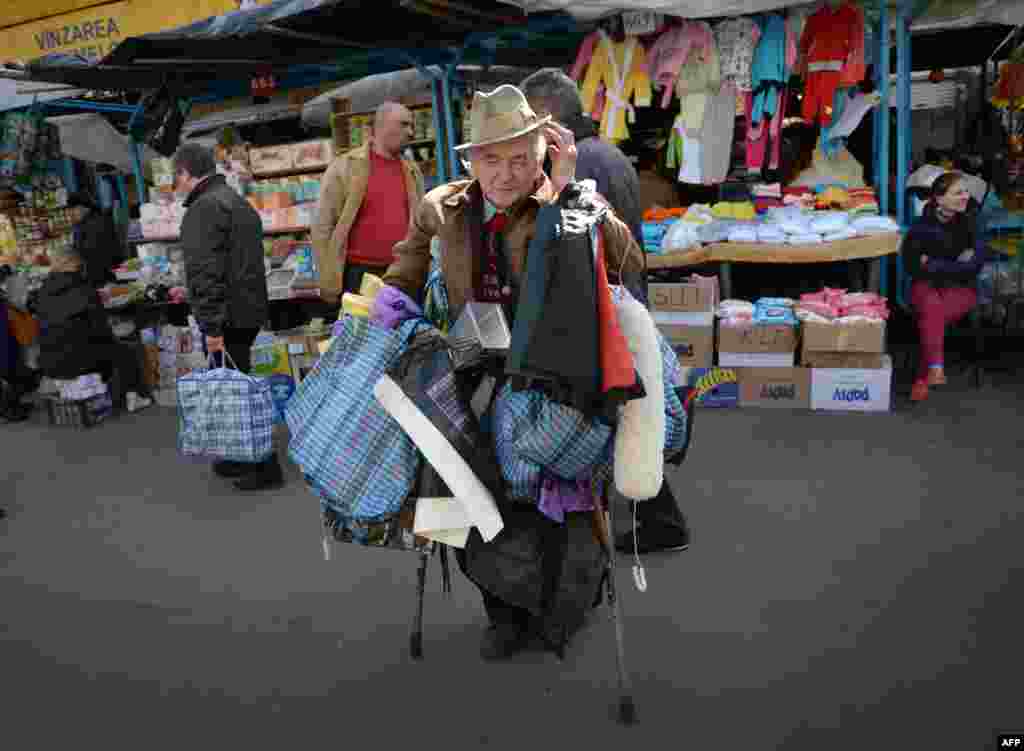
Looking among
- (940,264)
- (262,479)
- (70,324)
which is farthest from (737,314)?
(70,324)

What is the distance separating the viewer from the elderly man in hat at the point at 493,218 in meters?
2.24

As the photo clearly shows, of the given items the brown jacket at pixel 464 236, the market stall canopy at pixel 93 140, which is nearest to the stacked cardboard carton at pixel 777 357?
the brown jacket at pixel 464 236

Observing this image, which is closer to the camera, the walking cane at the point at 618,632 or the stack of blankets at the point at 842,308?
the walking cane at the point at 618,632

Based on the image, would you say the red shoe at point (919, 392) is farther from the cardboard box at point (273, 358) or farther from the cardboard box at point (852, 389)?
the cardboard box at point (273, 358)

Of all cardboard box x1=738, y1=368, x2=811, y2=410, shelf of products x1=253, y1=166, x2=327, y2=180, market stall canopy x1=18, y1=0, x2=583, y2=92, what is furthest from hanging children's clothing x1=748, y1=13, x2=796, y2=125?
shelf of products x1=253, y1=166, x2=327, y2=180

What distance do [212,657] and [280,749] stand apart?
66 centimetres

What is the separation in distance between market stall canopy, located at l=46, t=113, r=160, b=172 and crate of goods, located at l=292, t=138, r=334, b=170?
2.59 m

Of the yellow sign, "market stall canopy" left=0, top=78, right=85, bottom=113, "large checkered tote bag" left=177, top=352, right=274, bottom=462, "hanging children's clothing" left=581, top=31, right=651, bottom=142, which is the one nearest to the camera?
"large checkered tote bag" left=177, top=352, right=274, bottom=462

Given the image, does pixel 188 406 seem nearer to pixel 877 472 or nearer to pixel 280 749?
pixel 280 749

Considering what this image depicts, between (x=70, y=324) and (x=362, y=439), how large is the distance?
495 centimetres

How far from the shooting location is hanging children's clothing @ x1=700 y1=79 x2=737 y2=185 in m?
5.95

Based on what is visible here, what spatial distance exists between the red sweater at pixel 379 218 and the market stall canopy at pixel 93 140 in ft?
16.9

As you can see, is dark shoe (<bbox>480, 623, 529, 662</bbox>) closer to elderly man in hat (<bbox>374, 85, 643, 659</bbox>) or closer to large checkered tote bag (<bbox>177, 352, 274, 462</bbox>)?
elderly man in hat (<bbox>374, 85, 643, 659</bbox>)

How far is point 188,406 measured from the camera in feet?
14.7
